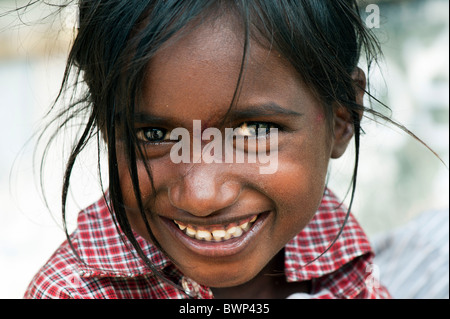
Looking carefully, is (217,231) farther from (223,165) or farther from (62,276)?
(62,276)

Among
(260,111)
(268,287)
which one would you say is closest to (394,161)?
(268,287)

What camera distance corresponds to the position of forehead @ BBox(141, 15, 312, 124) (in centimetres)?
85

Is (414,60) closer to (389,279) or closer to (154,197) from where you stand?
(389,279)

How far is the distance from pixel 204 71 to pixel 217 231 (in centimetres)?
24

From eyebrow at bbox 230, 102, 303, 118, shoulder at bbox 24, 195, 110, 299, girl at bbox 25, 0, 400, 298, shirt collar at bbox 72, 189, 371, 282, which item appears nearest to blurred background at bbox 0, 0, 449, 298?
shirt collar at bbox 72, 189, 371, 282

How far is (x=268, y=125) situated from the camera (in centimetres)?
92

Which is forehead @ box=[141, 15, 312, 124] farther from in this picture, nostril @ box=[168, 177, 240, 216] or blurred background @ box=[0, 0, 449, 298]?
blurred background @ box=[0, 0, 449, 298]

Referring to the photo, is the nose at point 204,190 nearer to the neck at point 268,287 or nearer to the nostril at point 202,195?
the nostril at point 202,195

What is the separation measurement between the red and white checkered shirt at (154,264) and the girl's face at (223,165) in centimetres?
13

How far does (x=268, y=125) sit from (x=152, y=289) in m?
0.39

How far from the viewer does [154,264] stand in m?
1.10

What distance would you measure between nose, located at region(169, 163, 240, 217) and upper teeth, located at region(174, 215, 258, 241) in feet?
0.21

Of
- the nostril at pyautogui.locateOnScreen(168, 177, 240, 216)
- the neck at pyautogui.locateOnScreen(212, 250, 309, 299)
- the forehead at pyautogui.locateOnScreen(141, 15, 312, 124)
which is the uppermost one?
the forehead at pyautogui.locateOnScreen(141, 15, 312, 124)
